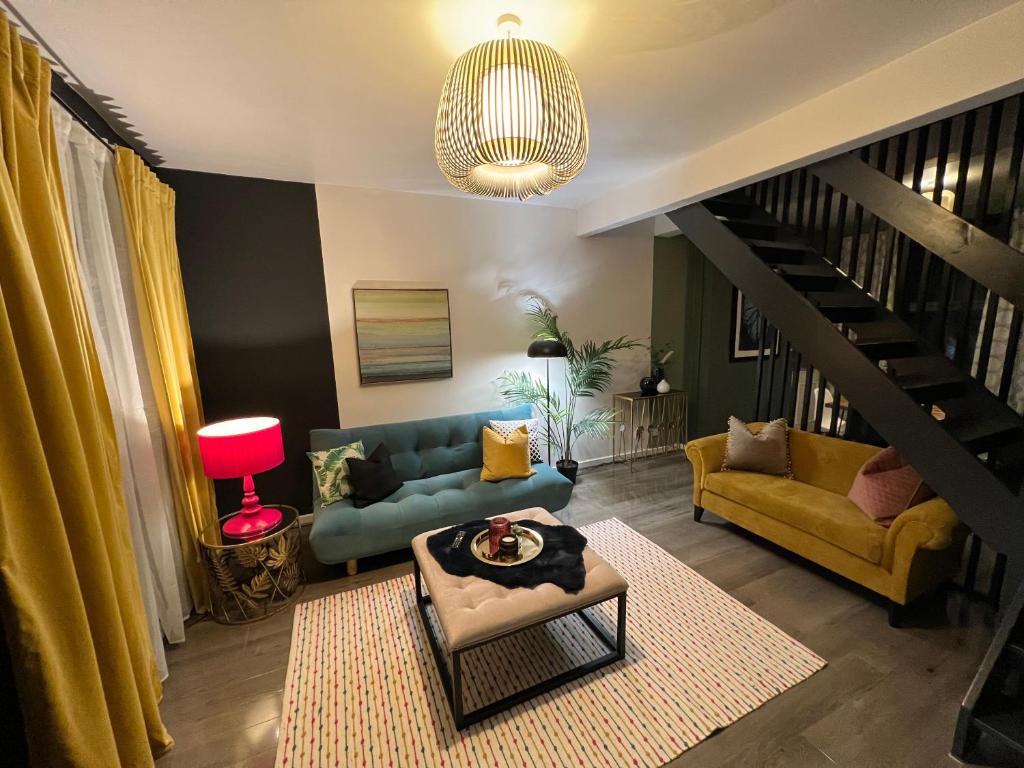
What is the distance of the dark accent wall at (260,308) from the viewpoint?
2.80 metres

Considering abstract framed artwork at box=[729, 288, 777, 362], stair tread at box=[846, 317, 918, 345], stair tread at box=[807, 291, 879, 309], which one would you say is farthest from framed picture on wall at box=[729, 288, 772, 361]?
stair tread at box=[846, 317, 918, 345]

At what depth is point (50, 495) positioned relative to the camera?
3.40ft

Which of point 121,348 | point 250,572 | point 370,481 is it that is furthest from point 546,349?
point 121,348

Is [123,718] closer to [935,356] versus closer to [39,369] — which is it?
[39,369]

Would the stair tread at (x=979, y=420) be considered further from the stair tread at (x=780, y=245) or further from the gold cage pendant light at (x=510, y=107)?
the gold cage pendant light at (x=510, y=107)

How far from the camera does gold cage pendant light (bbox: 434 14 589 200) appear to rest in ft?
4.00

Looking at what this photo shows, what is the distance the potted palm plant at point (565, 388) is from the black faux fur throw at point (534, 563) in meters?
1.67

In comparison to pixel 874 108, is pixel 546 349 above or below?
below

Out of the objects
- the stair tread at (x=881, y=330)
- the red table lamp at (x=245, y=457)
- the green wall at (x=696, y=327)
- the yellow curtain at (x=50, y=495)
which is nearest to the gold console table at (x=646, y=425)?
the green wall at (x=696, y=327)

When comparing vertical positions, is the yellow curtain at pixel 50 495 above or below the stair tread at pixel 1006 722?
above

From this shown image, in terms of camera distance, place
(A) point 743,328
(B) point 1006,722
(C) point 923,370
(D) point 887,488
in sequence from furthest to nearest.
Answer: (A) point 743,328 < (C) point 923,370 < (D) point 887,488 < (B) point 1006,722

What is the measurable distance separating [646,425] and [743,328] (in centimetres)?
168

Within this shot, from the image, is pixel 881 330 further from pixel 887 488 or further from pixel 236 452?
pixel 236 452

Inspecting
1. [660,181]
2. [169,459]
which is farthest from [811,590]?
[169,459]
